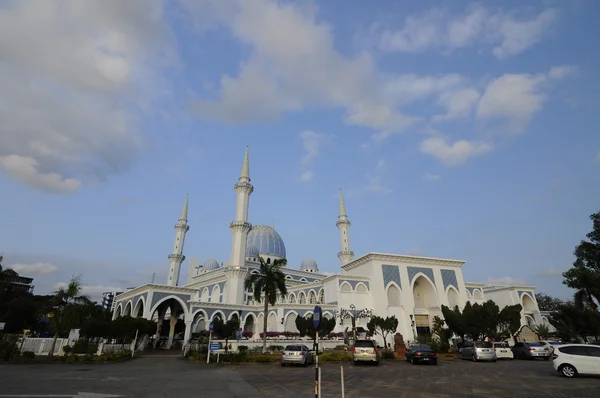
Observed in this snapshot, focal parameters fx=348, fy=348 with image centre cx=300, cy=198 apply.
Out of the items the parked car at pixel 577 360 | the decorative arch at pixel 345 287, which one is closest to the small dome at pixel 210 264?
the decorative arch at pixel 345 287

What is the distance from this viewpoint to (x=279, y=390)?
11852 millimetres

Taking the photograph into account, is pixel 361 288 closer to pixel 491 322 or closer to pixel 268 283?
pixel 491 322

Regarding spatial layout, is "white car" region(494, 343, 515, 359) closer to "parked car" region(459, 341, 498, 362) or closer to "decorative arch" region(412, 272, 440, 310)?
"parked car" region(459, 341, 498, 362)

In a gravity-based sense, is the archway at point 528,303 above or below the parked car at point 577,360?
above

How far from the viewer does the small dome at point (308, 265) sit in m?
77.6

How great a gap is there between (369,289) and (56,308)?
116 feet

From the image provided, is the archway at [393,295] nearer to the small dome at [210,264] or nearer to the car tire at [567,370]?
the car tire at [567,370]

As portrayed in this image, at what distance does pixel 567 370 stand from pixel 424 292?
38.6m

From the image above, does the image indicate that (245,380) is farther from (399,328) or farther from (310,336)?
(399,328)

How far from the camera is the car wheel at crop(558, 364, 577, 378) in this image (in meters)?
14.6

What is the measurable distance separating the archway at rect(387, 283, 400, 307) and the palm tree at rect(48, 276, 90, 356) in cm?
3616

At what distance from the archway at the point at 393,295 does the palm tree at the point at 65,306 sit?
119ft

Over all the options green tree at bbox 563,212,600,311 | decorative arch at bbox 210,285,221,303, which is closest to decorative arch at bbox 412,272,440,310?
green tree at bbox 563,212,600,311

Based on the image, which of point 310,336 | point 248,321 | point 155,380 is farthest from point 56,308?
point 248,321
